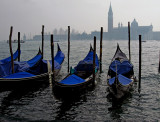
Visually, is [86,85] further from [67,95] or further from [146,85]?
[146,85]

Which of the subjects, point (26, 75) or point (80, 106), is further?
point (26, 75)

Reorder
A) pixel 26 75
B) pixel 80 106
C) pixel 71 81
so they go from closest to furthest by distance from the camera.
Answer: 1. pixel 80 106
2. pixel 71 81
3. pixel 26 75

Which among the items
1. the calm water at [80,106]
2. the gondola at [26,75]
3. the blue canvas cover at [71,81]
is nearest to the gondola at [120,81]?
the calm water at [80,106]

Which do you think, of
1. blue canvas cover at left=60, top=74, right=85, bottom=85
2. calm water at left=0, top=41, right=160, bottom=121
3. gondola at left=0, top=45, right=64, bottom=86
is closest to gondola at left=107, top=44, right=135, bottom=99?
calm water at left=0, top=41, right=160, bottom=121

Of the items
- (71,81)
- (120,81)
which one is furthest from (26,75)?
(120,81)

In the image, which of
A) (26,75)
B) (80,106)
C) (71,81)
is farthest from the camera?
(26,75)

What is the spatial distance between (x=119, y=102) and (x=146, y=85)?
4406 mm

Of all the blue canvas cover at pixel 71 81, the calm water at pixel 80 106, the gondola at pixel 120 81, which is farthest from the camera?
the blue canvas cover at pixel 71 81

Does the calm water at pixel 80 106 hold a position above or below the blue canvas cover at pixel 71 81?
below

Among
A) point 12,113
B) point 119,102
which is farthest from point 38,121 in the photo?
point 119,102

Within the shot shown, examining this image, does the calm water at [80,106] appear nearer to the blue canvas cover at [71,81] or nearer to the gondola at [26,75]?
the gondola at [26,75]

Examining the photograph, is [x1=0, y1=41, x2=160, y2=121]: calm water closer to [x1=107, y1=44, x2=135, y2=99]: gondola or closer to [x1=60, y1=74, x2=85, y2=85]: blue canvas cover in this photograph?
[x1=107, y1=44, x2=135, y2=99]: gondola

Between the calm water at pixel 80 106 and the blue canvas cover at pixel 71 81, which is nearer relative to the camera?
the calm water at pixel 80 106

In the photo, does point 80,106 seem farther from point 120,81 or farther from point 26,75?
point 26,75
